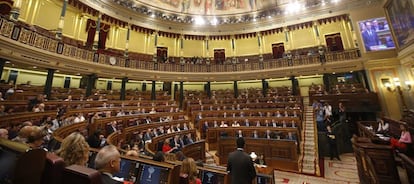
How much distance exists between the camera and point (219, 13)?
50.9 feet

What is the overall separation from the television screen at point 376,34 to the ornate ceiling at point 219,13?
1524 millimetres

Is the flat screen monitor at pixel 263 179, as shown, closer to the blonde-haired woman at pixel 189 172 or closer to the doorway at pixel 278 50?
the blonde-haired woman at pixel 189 172

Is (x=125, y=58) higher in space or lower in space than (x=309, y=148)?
higher

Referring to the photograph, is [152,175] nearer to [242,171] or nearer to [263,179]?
[242,171]

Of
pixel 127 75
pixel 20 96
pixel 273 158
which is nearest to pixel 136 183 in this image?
pixel 273 158

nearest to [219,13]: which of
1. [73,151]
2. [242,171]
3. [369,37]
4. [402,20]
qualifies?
[369,37]

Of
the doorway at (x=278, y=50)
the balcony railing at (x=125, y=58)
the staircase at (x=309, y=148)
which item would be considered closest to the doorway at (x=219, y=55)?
the balcony railing at (x=125, y=58)

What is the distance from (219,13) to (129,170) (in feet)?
51.1

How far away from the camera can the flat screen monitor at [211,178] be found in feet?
7.09

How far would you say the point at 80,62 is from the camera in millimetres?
9102

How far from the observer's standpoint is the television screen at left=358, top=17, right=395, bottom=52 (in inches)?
366

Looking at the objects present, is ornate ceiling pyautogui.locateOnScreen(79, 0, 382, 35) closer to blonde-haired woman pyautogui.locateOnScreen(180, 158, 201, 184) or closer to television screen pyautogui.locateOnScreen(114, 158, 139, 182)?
television screen pyautogui.locateOnScreen(114, 158, 139, 182)

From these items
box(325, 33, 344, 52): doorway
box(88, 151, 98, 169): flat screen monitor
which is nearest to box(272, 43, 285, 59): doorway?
box(325, 33, 344, 52): doorway

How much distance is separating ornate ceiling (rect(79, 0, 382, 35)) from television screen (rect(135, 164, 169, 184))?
11882 millimetres
